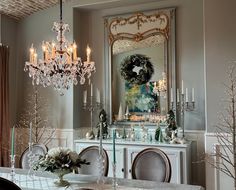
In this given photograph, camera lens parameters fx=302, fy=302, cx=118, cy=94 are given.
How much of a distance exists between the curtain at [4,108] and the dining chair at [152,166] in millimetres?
2816

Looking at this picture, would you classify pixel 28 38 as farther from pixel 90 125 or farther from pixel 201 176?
pixel 201 176

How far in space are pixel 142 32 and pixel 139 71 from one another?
643 millimetres

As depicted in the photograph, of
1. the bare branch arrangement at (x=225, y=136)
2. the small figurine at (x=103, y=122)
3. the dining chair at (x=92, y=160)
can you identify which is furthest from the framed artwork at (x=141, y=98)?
the dining chair at (x=92, y=160)

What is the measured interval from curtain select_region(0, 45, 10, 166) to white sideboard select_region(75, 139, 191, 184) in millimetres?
1229

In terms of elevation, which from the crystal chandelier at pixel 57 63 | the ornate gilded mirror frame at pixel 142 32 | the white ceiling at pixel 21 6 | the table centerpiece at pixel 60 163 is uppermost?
the white ceiling at pixel 21 6

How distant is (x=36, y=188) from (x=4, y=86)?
9.83 feet

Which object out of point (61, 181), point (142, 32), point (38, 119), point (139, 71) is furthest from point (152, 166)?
point (38, 119)

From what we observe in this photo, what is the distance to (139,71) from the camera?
4918 mm

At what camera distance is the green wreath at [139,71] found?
4.86m

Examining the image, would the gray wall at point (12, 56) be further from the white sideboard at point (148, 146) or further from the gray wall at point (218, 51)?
the gray wall at point (218, 51)

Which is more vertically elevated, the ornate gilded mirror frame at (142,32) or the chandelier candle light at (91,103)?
the ornate gilded mirror frame at (142,32)

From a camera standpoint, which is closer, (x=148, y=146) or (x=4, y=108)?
(x=148, y=146)

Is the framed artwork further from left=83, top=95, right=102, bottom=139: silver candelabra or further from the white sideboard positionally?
the white sideboard

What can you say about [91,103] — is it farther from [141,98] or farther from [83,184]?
[83,184]
